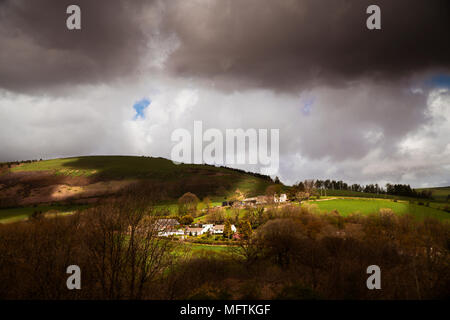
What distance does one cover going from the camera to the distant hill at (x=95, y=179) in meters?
114

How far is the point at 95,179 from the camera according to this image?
14675 cm

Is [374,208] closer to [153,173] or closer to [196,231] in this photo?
[196,231]

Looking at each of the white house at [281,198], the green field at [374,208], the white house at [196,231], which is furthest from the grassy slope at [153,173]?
the green field at [374,208]

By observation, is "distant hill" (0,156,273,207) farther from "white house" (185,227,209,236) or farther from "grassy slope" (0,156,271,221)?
"white house" (185,227,209,236)

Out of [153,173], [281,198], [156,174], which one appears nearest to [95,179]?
[153,173]

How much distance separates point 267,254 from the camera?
37.8 m

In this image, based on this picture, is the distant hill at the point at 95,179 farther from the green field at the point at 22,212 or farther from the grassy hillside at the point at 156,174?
the green field at the point at 22,212

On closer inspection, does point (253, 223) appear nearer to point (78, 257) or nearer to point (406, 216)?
point (406, 216)

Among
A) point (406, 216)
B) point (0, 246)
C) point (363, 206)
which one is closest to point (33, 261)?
point (0, 246)

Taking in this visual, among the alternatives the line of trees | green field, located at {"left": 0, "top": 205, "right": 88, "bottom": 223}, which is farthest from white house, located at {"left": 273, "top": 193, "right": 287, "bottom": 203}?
green field, located at {"left": 0, "top": 205, "right": 88, "bottom": 223}

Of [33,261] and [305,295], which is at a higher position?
[33,261]

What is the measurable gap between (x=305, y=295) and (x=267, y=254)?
21423mm

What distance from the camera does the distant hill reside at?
374 ft
